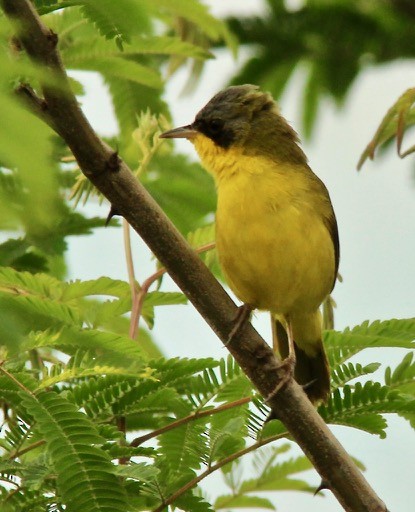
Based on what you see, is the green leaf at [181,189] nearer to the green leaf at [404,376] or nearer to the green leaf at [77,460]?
the green leaf at [404,376]

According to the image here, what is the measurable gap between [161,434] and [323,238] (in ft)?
5.43

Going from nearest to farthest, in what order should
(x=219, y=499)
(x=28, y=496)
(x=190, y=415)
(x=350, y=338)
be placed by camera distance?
(x=28, y=496)
(x=190, y=415)
(x=350, y=338)
(x=219, y=499)

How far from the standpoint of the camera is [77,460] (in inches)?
80.6

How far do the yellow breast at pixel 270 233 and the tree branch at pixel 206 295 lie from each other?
111cm

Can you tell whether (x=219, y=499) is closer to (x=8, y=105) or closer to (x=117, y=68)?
(x=117, y=68)

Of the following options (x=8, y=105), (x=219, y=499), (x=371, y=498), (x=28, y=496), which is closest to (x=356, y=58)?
(x=219, y=499)

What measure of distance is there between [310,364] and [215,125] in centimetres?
129

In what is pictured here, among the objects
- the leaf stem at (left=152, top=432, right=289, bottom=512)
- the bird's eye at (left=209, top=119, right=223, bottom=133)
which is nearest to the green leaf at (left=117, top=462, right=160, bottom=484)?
the leaf stem at (left=152, top=432, right=289, bottom=512)

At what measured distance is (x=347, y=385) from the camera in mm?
2734

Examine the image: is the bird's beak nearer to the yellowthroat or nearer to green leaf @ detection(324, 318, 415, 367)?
the yellowthroat

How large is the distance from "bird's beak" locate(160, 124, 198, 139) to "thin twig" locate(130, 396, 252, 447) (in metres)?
1.38

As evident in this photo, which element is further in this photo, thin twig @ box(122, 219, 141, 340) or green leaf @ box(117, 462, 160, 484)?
thin twig @ box(122, 219, 141, 340)

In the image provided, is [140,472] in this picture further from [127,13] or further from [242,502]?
[127,13]

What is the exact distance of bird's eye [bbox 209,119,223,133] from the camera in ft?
14.2
